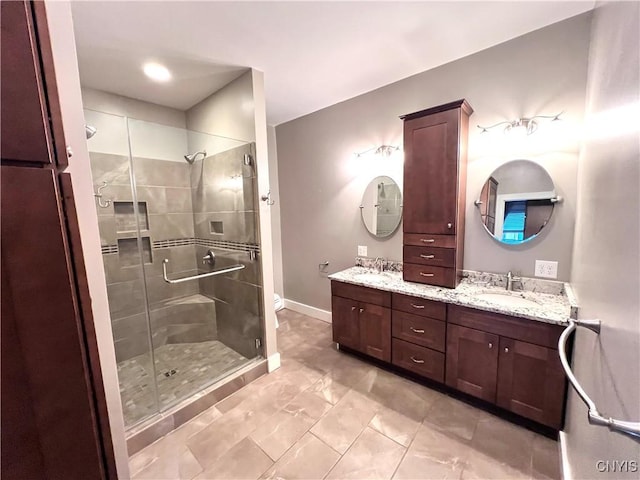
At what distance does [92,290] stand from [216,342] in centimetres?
206

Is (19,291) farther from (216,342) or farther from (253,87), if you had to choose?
(216,342)

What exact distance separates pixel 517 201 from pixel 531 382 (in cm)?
125

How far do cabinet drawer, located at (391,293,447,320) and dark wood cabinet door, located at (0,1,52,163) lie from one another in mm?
2099

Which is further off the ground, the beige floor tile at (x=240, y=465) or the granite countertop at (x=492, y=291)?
the granite countertop at (x=492, y=291)

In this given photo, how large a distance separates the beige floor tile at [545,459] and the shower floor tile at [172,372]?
6.90 feet

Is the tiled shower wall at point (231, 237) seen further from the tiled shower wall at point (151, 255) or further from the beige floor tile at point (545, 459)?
the beige floor tile at point (545, 459)

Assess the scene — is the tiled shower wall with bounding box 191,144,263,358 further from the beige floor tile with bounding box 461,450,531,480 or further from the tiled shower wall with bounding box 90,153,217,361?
the beige floor tile with bounding box 461,450,531,480

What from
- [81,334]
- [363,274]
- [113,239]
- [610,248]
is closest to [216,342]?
[113,239]

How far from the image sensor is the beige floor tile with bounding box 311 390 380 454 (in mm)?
1620

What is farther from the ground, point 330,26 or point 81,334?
point 330,26

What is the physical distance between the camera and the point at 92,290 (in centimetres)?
97

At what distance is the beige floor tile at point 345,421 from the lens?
5.32 ft

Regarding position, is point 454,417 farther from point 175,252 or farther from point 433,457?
point 175,252

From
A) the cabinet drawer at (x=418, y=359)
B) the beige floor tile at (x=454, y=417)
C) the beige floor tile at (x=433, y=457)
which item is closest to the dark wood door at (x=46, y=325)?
the beige floor tile at (x=433, y=457)
